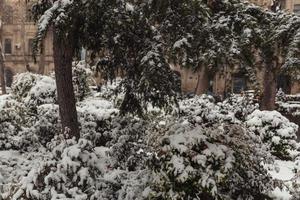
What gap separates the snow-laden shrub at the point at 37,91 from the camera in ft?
43.0

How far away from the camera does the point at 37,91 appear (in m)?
13.1

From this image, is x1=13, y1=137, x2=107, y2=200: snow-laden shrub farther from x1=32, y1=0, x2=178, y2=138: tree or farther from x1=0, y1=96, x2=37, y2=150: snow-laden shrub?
x1=0, y1=96, x2=37, y2=150: snow-laden shrub

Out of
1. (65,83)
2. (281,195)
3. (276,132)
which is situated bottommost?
(281,195)

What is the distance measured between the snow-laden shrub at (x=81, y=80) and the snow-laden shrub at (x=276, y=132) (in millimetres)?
5919

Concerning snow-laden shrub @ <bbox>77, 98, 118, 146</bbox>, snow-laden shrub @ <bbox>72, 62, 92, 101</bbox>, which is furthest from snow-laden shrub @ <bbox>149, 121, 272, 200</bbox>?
snow-laden shrub @ <bbox>72, 62, 92, 101</bbox>

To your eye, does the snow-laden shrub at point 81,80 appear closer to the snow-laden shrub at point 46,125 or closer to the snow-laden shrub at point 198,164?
the snow-laden shrub at point 46,125

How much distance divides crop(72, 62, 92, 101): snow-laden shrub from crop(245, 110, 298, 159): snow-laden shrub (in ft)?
19.4

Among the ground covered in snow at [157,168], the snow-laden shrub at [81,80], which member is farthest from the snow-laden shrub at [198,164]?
the snow-laden shrub at [81,80]

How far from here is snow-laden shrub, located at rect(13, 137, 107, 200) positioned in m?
5.97

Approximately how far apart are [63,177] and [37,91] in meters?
7.57

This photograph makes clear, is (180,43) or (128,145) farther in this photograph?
(128,145)

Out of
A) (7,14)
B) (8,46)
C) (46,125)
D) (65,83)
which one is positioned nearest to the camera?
(65,83)

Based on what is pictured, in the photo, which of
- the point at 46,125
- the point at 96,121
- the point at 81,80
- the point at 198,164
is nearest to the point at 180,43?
the point at 198,164

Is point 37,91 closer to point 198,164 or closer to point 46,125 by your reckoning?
point 46,125
